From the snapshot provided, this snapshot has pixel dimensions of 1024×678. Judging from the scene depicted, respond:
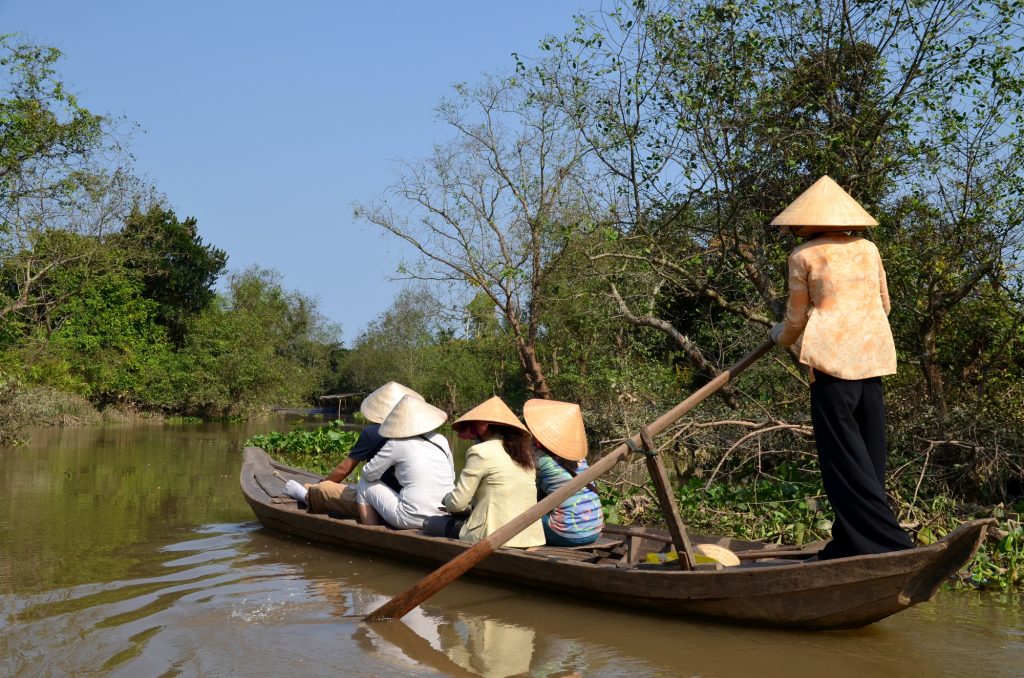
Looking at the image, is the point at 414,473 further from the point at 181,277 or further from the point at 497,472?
the point at 181,277

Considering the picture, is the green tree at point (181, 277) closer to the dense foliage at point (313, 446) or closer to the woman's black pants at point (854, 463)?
the dense foliage at point (313, 446)

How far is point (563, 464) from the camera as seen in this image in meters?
5.84

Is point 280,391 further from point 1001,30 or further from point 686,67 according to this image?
point 1001,30

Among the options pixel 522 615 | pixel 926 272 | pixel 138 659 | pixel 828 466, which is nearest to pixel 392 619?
pixel 522 615

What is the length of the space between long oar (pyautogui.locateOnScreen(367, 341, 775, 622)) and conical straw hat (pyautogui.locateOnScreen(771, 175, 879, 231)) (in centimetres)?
68

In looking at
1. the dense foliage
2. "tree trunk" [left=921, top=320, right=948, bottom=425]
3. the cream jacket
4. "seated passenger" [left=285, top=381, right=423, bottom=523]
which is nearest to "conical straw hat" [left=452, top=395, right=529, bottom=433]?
the cream jacket

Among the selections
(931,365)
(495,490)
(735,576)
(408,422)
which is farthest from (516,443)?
(931,365)

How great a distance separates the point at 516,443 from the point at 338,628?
5.13 feet

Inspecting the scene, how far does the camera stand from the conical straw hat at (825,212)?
463 centimetres

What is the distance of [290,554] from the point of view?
277 inches

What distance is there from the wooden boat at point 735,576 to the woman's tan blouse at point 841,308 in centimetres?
90

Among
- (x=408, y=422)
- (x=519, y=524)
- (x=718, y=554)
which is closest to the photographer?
(x=519, y=524)

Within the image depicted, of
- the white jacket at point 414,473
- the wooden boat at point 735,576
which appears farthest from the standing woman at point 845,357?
the white jacket at point 414,473

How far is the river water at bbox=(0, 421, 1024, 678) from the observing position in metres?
4.29
